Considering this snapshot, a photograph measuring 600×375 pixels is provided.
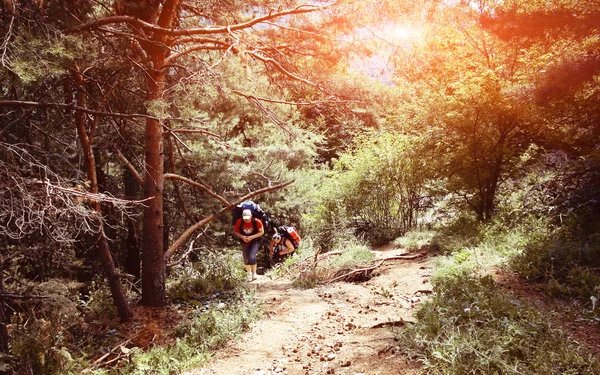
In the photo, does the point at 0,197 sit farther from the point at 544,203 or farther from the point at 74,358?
the point at 544,203

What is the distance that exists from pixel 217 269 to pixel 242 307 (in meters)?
1.77

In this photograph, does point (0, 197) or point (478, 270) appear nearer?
point (0, 197)

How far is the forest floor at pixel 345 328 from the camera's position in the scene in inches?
149

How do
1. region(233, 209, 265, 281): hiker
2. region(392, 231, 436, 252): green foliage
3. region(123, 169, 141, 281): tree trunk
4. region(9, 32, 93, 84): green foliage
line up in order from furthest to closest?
1. region(392, 231, 436, 252): green foliage
2. region(123, 169, 141, 281): tree trunk
3. region(233, 209, 265, 281): hiker
4. region(9, 32, 93, 84): green foliage

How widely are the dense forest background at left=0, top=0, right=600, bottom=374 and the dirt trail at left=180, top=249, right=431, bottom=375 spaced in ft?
2.89

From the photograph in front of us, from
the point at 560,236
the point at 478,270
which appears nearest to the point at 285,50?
the point at 478,270

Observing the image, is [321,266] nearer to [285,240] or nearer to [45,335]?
[285,240]

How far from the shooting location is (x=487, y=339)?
11.0 ft

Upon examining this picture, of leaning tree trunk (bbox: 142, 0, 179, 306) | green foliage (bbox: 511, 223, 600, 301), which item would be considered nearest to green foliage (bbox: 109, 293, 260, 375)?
leaning tree trunk (bbox: 142, 0, 179, 306)

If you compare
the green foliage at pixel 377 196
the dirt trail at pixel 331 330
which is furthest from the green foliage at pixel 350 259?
the green foliage at pixel 377 196

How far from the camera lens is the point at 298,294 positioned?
266 inches

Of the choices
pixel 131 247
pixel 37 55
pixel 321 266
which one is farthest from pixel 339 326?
pixel 131 247

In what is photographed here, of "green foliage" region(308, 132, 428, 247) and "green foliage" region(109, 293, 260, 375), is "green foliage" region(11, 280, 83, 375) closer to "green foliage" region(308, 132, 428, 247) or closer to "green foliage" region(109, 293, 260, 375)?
"green foliage" region(109, 293, 260, 375)

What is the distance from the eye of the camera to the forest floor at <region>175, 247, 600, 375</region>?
12.4 ft
